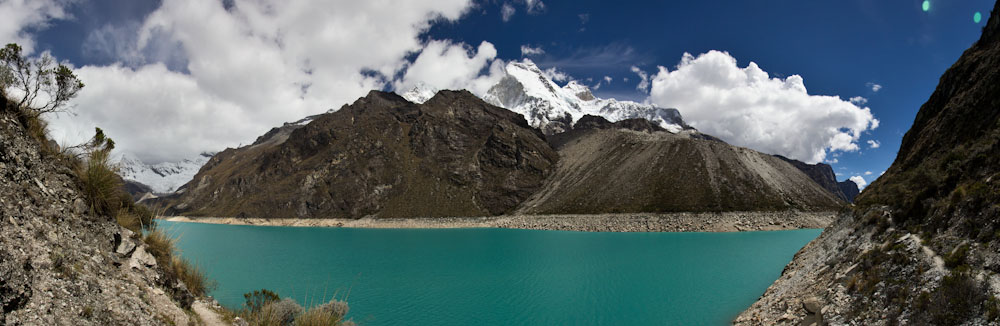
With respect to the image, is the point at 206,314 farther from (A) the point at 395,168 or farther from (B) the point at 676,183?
(A) the point at 395,168

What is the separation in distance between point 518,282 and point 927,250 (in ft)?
78.8

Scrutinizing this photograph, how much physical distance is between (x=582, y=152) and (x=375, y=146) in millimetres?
80100

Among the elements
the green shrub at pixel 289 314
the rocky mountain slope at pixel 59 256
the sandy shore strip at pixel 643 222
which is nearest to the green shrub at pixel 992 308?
the green shrub at pixel 289 314

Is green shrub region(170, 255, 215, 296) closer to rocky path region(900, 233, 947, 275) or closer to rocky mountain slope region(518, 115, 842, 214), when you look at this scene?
rocky path region(900, 233, 947, 275)

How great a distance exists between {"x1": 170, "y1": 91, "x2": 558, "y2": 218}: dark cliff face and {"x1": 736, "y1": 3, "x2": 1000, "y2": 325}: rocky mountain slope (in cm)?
11078

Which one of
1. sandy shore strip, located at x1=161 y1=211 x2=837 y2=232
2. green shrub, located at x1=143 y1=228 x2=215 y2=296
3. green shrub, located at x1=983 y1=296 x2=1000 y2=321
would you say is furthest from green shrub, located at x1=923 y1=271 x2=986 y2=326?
sandy shore strip, located at x1=161 y1=211 x2=837 y2=232

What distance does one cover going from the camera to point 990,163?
50.2 feet

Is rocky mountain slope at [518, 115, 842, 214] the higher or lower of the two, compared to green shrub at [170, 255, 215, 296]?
higher

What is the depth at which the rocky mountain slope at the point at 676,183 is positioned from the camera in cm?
9406

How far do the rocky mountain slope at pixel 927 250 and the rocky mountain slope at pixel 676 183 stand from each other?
239 feet

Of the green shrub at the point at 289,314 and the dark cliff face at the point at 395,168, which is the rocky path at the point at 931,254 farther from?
the dark cliff face at the point at 395,168

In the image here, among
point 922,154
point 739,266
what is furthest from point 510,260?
point 922,154

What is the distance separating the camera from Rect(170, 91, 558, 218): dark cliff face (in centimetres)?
13750

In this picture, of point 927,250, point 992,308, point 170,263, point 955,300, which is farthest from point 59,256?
point 927,250
